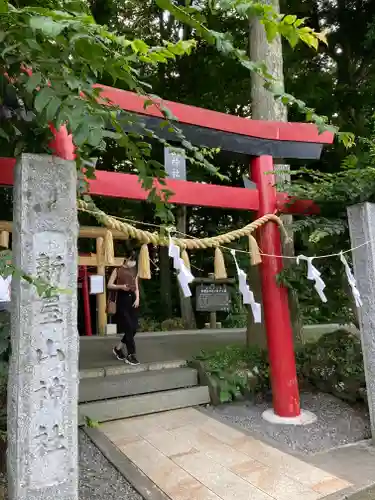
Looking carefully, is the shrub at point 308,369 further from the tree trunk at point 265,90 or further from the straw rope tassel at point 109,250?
the straw rope tassel at point 109,250

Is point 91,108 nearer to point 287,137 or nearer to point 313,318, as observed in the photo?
point 287,137

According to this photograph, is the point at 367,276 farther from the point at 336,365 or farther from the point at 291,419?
the point at 291,419

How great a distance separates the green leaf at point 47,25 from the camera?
1301mm

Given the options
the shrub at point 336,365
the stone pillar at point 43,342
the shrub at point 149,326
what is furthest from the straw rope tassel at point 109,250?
the shrub at point 149,326

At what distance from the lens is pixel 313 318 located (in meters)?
13.3

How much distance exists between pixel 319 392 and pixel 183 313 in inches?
261

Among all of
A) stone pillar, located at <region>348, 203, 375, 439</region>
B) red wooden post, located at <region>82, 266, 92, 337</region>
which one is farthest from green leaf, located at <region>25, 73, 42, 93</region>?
red wooden post, located at <region>82, 266, 92, 337</region>

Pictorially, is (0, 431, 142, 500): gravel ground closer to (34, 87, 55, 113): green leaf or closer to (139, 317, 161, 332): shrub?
(34, 87, 55, 113): green leaf

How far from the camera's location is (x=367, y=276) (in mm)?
4422

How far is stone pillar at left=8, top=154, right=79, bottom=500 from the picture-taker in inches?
95.0

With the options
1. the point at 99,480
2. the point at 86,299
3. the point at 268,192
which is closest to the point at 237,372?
the point at 268,192

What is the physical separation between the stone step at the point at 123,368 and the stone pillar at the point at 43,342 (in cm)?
275

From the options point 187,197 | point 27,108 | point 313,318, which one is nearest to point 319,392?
point 187,197

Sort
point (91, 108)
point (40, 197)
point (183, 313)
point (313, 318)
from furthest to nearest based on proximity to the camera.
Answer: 1. point (313, 318)
2. point (183, 313)
3. point (40, 197)
4. point (91, 108)
